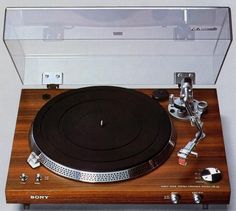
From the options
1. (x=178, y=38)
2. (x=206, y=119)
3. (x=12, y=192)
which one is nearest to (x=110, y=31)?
(x=178, y=38)

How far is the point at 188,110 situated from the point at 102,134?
27 centimetres

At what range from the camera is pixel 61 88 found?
8.29ft

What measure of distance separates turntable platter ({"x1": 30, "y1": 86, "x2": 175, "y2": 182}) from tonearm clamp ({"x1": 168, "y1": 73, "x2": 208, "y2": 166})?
60 mm

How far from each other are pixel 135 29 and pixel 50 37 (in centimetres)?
27

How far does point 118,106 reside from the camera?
7.70 ft

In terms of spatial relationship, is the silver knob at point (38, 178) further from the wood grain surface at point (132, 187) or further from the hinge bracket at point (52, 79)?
the hinge bracket at point (52, 79)

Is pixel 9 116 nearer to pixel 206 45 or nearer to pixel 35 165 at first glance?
pixel 35 165

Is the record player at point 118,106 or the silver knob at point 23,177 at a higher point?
the record player at point 118,106

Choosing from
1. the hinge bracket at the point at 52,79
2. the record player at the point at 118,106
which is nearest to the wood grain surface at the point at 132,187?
the record player at the point at 118,106

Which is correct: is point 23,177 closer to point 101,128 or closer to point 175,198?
point 101,128

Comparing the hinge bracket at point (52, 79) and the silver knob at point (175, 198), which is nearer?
the silver knob at point (175, 198)

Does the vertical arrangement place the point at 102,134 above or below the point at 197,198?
above

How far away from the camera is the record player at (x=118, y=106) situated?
Answer: 2.14m

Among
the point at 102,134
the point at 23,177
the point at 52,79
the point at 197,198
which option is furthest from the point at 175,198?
the point at 52,79
